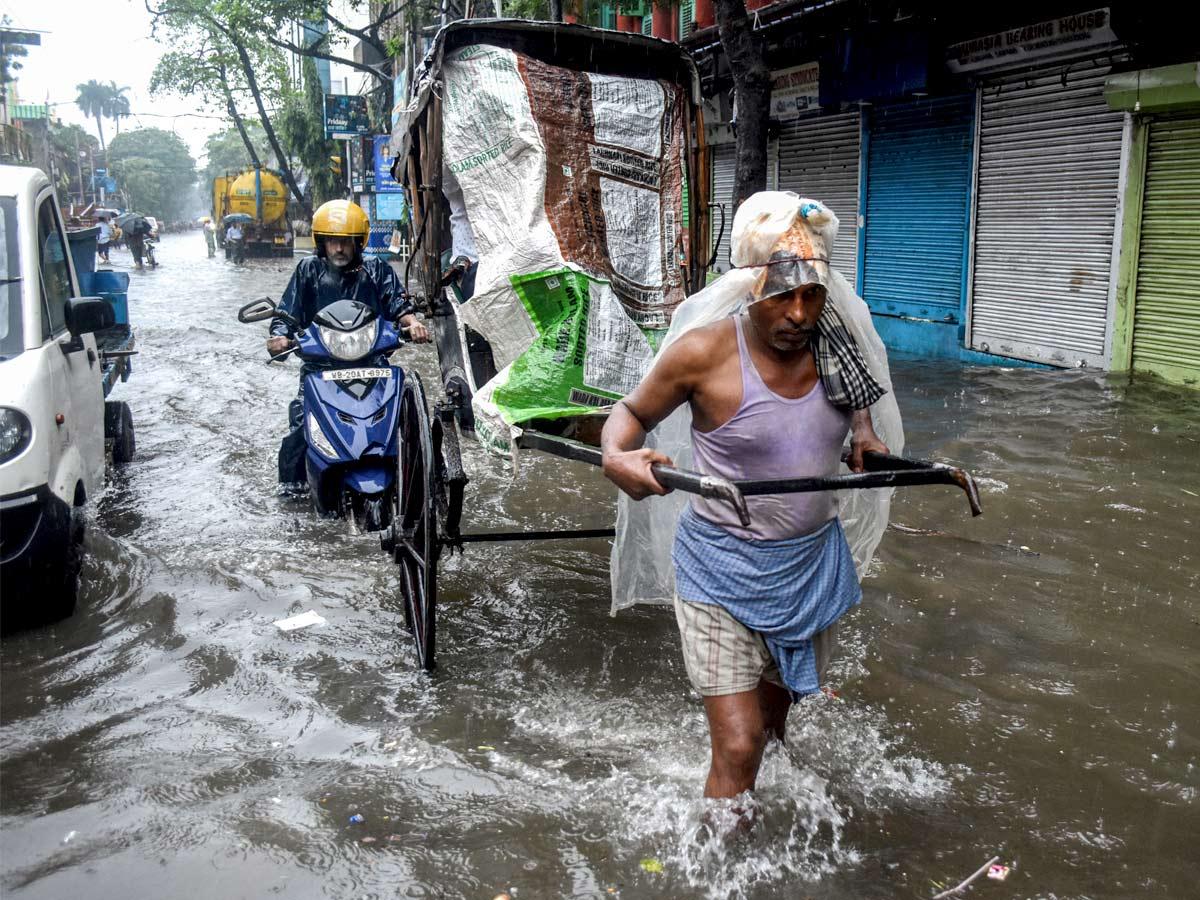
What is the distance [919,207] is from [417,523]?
9.48m

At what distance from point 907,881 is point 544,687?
162cm

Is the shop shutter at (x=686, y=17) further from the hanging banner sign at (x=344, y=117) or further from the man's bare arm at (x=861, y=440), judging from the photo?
the hanging banner sign at (x=344, y=117)

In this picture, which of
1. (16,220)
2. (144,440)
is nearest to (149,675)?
(16,220)

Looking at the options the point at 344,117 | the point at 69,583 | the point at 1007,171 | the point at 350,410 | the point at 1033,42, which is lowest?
the point at 69,583

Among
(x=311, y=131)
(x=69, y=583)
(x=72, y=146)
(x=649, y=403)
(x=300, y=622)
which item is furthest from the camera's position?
(x=72, y=146)

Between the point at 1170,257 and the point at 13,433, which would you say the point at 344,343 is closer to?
the point at 13,433

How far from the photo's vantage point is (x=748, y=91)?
841cm

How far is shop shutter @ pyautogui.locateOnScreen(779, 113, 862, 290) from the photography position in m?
13.8

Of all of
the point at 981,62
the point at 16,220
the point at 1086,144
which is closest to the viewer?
the point at 16,220

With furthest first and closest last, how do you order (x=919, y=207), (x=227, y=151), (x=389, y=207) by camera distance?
1. (x=227, y=151)
2. (x=389, y=207)
3. (x=919, y=207)

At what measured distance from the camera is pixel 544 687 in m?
4.12

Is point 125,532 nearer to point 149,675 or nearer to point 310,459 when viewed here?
point 310,459

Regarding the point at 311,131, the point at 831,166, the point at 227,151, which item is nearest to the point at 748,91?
the point at 831,166

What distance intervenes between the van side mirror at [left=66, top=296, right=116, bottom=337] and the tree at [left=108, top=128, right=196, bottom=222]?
77.0m
